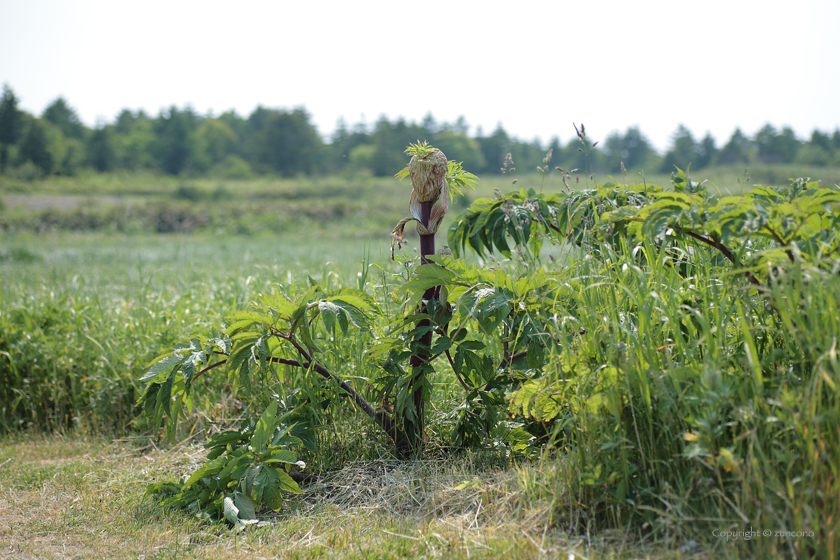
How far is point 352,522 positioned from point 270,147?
2915 inches

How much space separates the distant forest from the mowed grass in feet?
178

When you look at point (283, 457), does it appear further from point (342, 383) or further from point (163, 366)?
point (163, 366)

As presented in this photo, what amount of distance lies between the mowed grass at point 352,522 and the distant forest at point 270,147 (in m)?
54.2

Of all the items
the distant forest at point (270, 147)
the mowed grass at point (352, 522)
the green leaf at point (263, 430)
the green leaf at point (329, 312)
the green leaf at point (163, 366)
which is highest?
the distant forest at point (270, 147)

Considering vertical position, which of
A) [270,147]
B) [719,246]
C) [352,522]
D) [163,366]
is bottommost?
[352,522]

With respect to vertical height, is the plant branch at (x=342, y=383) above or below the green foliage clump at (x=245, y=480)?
above

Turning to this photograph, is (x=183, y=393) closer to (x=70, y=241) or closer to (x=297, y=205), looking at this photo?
(x=70, y=241)

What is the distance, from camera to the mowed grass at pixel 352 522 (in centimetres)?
165

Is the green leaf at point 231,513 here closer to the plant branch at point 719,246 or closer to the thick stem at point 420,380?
the thick stem at point 420,380

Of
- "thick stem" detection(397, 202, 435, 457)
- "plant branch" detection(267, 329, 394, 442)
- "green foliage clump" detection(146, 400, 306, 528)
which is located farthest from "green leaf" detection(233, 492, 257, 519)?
"thick stem" detection(397, 202, 435, 457)

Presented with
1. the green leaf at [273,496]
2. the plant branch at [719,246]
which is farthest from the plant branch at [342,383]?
the plant branch at [719,246]

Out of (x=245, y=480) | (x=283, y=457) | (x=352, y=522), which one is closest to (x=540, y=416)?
(x=352, y=522)

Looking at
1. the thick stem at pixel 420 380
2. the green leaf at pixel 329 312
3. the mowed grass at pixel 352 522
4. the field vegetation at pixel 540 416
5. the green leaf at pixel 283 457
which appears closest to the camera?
the field vegetation at pixel 540 416

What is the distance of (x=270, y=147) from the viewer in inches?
2778
